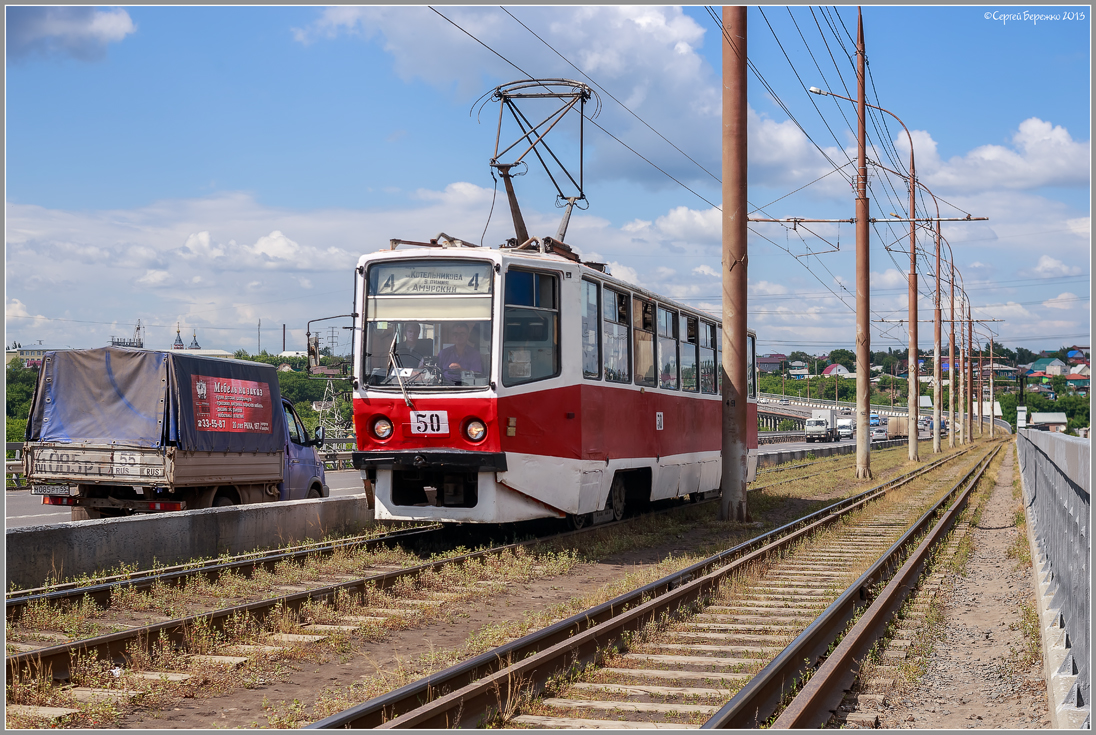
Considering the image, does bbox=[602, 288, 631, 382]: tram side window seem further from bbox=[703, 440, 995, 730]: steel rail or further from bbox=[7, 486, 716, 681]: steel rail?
bbox=[703, 440, 995, 730]: steel rail

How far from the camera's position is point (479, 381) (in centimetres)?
1235

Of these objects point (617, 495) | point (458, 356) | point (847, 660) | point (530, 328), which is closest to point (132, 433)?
Result: point (458, 356)

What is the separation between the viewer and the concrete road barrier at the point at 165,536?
1012 centimetres

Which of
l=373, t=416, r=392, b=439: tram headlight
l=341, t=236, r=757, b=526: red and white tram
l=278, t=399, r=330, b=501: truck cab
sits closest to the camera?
l=341, t=236, r=757, b=526: red and white tram

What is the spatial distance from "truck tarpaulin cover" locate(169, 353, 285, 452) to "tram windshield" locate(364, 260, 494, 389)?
317 cm

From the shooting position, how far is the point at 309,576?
11039mm

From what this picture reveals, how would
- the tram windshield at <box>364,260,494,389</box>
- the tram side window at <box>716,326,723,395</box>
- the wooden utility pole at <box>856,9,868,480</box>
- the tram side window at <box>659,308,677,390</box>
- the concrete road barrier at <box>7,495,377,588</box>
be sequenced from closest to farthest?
the concrete road barrier at <box>7,495,377,588</box> → the tram windshield at <box>364,260,494,389</box> → the tram side window at <box>659,308,677,390</box> → the tram side window at <box>716,326,723,395</box> → the wooden utility pole at <box>856,9,868,480</box>

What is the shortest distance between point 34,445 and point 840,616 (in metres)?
10.8

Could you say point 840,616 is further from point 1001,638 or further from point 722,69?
point 722,69

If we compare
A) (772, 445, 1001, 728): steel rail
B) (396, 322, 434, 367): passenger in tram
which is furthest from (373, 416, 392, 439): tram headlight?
(772, 445, 1001, 728): steel rail

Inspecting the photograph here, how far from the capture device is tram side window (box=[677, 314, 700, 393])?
58.2 ft

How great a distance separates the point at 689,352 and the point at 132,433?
886 cm

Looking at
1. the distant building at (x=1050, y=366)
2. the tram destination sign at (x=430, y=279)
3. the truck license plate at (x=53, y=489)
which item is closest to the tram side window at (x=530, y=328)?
the tram destination sign at (x=430, y=279)

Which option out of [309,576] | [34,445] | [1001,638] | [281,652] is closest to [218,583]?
[309,576]
